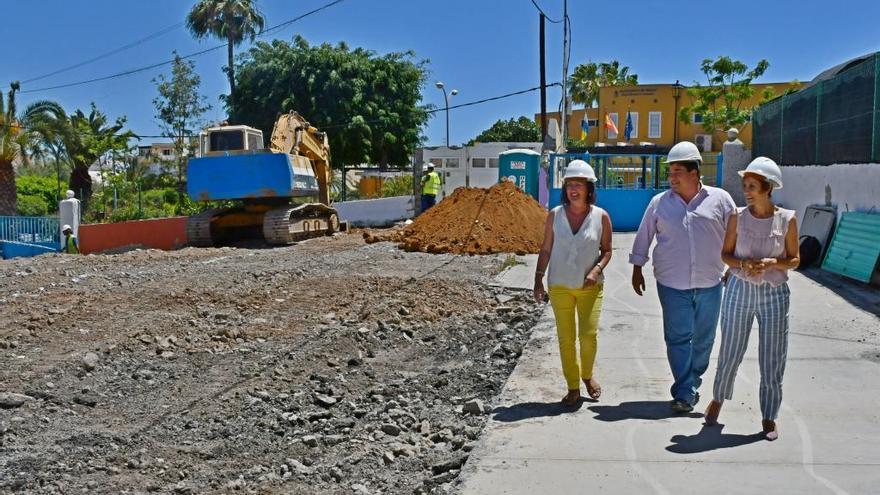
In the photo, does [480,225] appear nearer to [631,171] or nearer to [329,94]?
[631,171]

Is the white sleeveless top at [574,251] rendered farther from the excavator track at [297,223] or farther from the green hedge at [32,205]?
the green hedge at [32,205]

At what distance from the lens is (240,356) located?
9242 millimetres

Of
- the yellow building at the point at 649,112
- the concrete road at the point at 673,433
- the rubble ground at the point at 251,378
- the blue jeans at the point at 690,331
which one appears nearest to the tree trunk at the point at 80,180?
the rubble ground at the point at 251,378

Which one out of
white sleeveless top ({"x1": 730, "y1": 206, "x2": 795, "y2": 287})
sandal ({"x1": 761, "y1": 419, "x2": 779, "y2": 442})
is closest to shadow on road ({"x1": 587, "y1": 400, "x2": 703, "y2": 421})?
sandal ({"x1": 761, "y1": 419, "x2": 779, "y2": 442})

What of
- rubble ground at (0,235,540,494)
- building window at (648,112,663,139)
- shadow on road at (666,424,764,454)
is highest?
building window at (648,112,663,139)

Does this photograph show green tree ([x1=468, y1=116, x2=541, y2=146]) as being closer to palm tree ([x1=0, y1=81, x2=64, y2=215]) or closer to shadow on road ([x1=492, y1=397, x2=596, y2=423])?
palm tree ([x1=0, y1=81, x2=64, y2=215])

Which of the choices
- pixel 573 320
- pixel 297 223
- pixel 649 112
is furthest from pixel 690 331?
pixel 649 112

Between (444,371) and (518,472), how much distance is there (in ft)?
10.9

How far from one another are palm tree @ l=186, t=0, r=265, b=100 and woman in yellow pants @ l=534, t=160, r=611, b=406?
41119mm

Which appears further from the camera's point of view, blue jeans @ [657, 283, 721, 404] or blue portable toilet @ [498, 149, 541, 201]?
blue portable toilet @ [498, 149, 541, 201]

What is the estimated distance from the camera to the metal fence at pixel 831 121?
12.4m

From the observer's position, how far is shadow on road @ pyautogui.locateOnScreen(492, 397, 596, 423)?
6.28 m

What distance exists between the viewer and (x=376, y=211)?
102ft

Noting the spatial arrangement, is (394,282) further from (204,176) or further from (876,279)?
(204,176)
